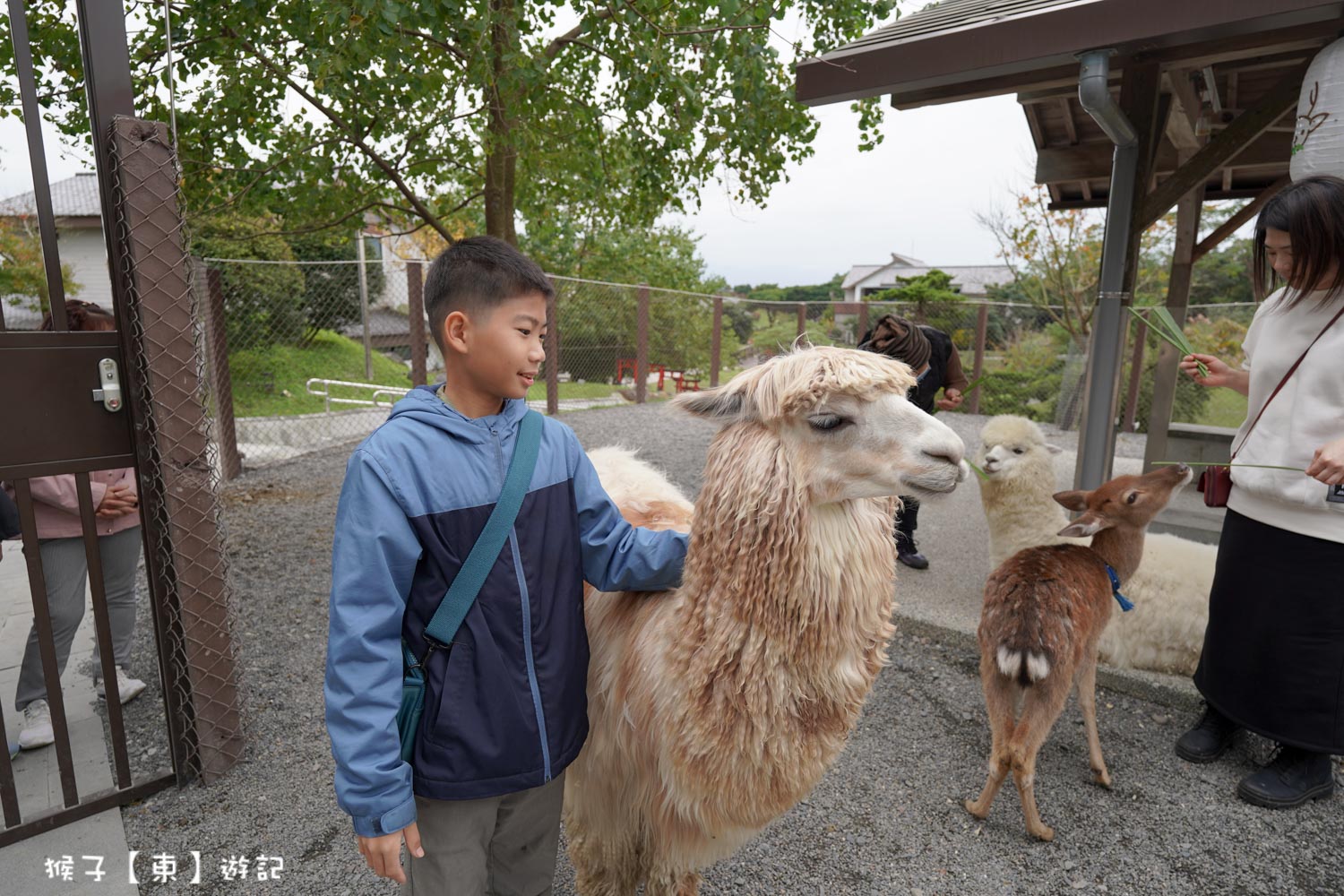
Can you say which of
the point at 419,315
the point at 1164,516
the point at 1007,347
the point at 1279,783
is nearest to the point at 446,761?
the point at 1279,783

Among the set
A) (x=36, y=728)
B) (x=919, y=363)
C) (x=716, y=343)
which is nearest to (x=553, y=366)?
(x=716, y=343)

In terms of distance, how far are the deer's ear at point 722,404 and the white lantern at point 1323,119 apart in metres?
2.65

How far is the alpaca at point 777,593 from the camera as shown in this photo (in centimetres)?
153

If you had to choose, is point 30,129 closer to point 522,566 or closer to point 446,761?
point 522,566

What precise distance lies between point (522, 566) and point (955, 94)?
4222 millimetres

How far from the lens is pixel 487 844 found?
5.36 ft

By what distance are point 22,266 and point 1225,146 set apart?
1170 cm

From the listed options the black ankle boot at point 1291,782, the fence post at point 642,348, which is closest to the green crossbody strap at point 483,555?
the black ankle boot at point 1291,782

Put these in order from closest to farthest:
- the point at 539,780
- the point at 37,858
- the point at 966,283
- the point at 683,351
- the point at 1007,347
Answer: the point at 539,780 → the point at 37,858 → the point at 683,351 → the point at 1007,347 → the point at 966,283

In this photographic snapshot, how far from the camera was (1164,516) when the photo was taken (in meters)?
5.79

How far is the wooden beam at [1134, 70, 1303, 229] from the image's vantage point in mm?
3645

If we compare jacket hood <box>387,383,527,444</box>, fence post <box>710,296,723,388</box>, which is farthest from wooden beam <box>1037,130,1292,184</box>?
fence post <box>710,296,723,388</box>

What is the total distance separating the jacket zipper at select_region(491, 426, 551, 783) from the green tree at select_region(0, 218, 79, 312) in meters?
8.65

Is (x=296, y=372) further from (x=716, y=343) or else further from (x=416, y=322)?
(x=716, y=343)
